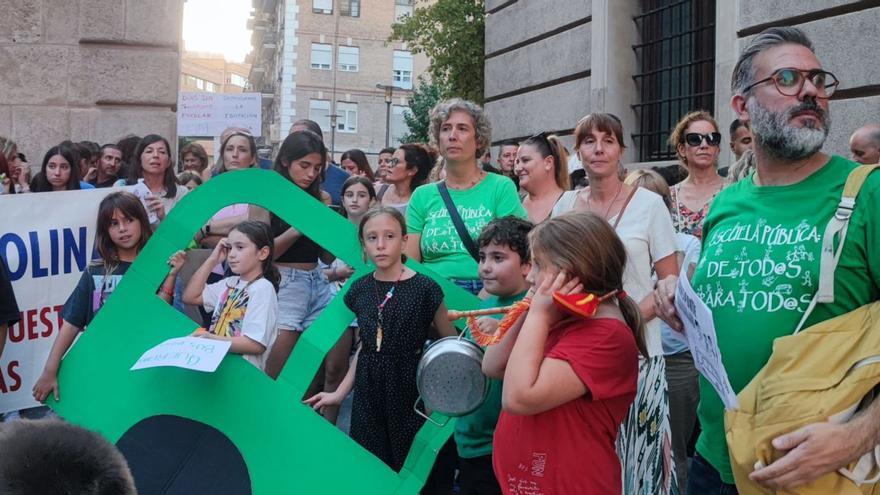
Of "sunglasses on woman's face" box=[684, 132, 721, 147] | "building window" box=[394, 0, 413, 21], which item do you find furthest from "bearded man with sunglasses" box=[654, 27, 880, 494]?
"building window" box=[394, 0, 413, 21]

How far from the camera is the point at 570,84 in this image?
11.3 m

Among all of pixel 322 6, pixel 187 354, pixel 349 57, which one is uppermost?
pixel 322 6

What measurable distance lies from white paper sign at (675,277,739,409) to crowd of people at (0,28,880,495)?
0.30 ft

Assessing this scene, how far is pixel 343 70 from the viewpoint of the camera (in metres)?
57.0

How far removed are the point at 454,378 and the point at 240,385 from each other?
969mm

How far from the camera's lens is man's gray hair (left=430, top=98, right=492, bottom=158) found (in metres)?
5.46

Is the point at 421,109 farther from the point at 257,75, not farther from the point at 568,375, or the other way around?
the point at 257,75

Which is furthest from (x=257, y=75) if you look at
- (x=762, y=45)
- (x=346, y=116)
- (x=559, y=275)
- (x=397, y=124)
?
(x=762, y=45)

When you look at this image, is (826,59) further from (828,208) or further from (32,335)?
(32,335)

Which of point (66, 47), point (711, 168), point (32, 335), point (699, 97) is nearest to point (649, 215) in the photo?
point (711, 168)

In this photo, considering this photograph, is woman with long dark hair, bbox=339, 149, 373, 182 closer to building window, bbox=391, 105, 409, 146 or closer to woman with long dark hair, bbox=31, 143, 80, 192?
woman with long dark hair, bbox=31, 143, 80, 192

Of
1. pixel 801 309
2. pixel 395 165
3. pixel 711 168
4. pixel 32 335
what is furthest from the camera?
pixel 395 165

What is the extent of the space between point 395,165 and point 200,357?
390cm

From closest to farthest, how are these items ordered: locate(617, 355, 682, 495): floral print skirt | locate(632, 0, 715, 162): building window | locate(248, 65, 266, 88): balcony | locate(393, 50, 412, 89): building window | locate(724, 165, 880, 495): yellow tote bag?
locate(724, 165, 880, 495): yellow tote bag
locate(617, 355, 682, 495): floral print skirt
locate(632, 0, 715, 162): building window
locate(393, 50, 412, 89): building window
locate(248, 65, 266, 88): balcony
